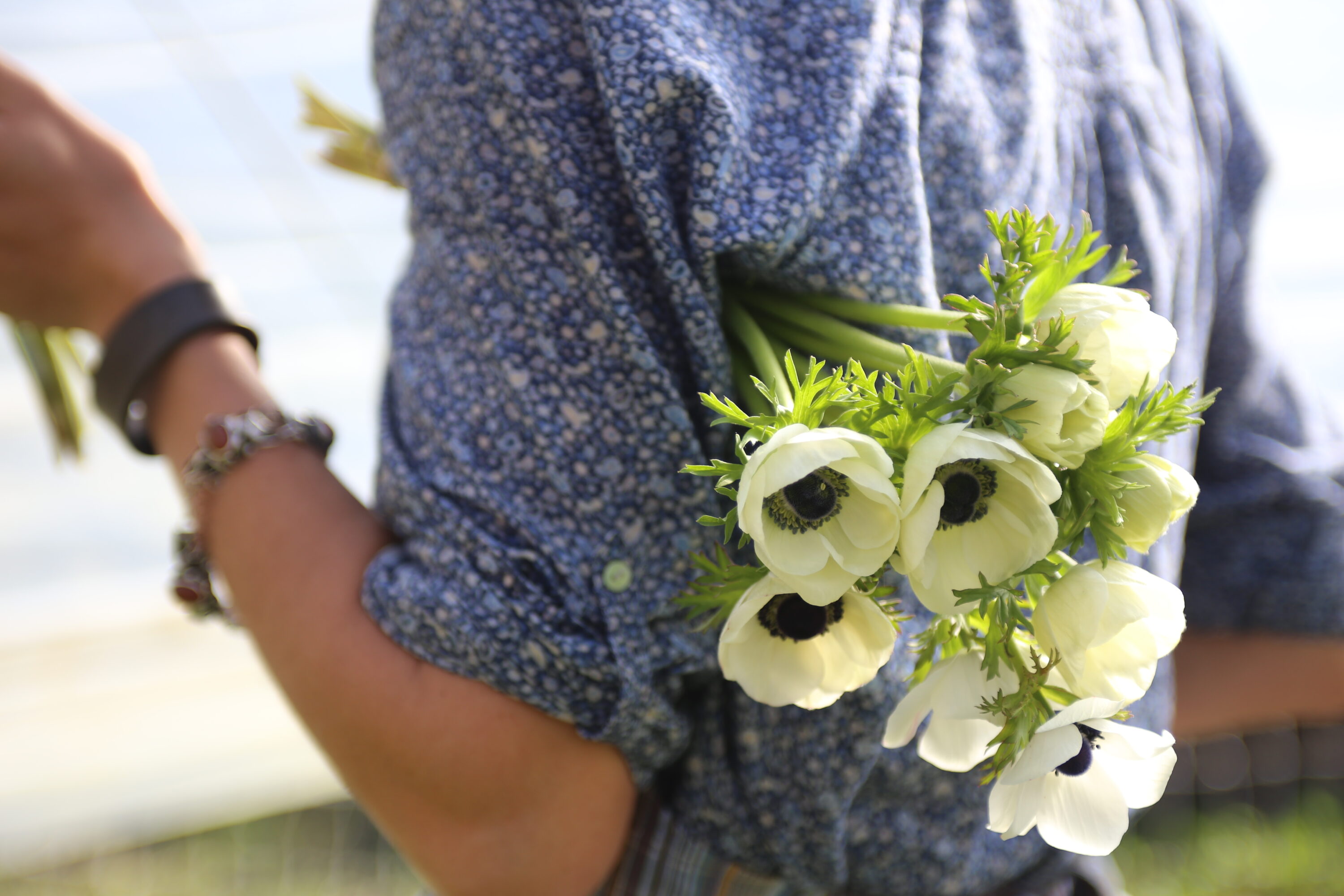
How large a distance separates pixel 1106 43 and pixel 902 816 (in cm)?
57

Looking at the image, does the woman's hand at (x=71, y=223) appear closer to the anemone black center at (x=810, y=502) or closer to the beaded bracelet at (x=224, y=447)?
the beaded bracelet at (x=224, y=447)

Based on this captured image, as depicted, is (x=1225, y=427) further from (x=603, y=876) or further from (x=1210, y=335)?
(x=603, y=876)

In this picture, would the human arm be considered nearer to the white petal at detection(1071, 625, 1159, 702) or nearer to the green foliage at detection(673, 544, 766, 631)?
the green foliage at detection(673, 544, 766, 631)

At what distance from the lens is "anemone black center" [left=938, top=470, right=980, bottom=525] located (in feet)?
1.24

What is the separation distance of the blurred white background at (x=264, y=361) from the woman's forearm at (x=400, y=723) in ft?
5.46

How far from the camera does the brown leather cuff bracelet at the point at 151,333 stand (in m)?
0.70

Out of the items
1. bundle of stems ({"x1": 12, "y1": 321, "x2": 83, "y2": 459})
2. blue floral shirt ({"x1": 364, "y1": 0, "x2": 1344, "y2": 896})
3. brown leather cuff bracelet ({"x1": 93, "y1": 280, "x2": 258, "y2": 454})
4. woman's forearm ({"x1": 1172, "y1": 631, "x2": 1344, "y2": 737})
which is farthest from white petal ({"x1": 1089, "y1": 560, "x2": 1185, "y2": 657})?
bundle of stems ({"x1": 12, "y1": 321, "x2": 83, "y2": 459})

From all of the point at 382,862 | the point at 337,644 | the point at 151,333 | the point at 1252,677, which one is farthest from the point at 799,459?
the point at 382,862

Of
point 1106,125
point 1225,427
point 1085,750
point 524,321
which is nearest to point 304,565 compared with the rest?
point 524,321

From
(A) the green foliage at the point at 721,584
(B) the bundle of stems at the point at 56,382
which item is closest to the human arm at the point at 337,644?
(A) the green foliage at the point at 721,584

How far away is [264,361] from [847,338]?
2140mm

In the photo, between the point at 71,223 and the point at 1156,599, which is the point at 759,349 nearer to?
the point at 1156,599

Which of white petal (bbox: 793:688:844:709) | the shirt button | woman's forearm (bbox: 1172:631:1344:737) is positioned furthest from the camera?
woman's forearm (bbox: 1172:631:1344:737)

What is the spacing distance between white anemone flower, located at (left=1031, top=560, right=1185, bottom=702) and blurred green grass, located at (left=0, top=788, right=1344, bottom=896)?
2.20m
